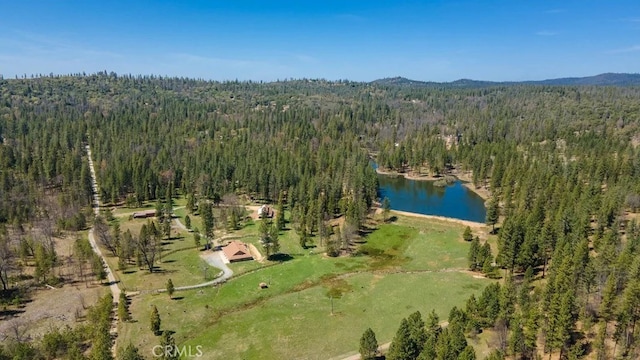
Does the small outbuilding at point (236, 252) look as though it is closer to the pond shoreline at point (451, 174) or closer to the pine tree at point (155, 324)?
the pine tree at point (155, 324)

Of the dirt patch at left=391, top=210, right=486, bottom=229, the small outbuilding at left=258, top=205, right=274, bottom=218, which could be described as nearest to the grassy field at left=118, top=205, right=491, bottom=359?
the dirt patch at left=391, top=210, right=486, bottom=229

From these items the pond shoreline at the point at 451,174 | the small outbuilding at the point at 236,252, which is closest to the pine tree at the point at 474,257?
the small outbuilding at the point at 236,252

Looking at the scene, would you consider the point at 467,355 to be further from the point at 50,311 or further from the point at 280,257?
the point at 50,311

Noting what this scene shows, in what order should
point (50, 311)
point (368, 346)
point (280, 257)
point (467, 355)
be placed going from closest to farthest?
point (467, 355) < point (368, 346) < point (50, 311) < point (280, 257)

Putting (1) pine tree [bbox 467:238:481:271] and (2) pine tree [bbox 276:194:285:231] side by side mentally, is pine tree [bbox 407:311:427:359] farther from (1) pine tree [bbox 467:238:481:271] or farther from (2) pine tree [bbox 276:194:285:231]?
(2) pine tree [bbox 276:194:285:231]

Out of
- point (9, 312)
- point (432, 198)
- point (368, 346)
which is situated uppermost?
point (368, 346)

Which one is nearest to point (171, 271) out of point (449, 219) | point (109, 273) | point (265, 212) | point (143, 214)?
point (109, 273)
